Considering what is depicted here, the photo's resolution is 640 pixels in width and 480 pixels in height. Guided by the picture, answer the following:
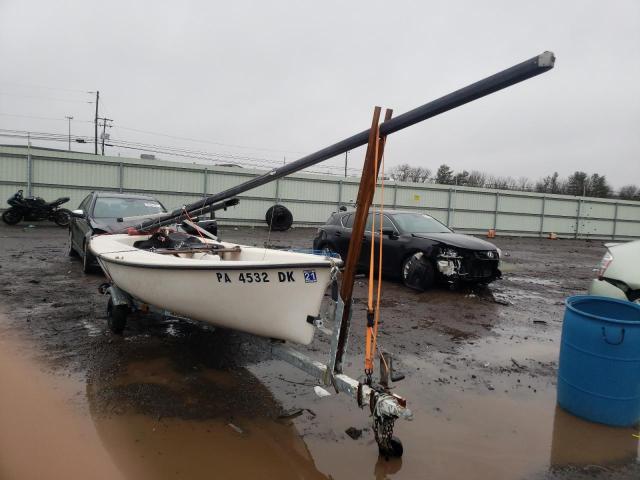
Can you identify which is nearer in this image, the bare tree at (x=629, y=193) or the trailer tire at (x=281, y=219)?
the trailer tire at (x=281, y=219)

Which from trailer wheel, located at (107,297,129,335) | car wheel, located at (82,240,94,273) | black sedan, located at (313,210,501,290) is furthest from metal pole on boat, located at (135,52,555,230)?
car wheel, located at (82,240,94,273)

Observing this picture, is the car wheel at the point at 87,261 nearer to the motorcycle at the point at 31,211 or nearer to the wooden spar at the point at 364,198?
the wooden spar at the point at 364,198

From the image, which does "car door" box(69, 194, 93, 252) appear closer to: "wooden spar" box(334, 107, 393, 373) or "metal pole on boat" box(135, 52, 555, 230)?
"metal pole on boat" box(135, 52, 555, 230)

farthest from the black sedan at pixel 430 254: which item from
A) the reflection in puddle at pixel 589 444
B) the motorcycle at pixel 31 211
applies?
the motorcycle at pixel 31 211

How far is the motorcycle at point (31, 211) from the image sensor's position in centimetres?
1575

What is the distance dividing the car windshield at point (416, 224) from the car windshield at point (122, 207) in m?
4.89

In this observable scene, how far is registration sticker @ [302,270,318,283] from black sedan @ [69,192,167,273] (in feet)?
18.0

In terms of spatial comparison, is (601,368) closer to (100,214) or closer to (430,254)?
(430,254)

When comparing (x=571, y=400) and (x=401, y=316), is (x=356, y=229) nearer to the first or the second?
(x=571, y=400)

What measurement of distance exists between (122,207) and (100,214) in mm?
481

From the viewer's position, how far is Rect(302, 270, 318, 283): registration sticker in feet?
10.9

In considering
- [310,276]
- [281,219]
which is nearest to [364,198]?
[310,276]

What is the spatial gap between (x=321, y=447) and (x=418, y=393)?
1189 millimetres

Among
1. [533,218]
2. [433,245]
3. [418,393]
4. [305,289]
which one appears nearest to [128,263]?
[305,289]
